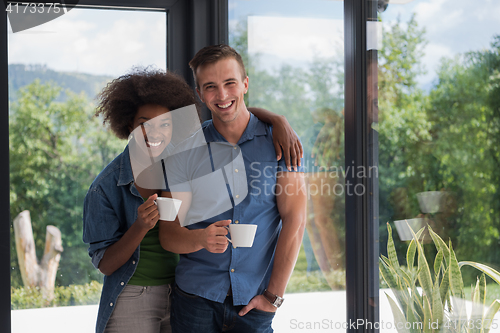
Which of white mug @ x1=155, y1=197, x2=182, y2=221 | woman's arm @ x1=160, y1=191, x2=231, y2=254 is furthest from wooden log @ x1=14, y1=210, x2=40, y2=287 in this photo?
white mug @ x1=155, y1=197, x2=182, y2=221

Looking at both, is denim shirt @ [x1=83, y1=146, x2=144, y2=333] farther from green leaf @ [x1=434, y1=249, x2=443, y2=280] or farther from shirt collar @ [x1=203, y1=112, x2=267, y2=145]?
green leaf @ [x1=434, y1=249, x2=443, y2=280]

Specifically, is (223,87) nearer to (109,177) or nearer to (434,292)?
(109,177)

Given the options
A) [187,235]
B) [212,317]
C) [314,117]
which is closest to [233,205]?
[187,235]

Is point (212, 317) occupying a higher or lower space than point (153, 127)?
lower

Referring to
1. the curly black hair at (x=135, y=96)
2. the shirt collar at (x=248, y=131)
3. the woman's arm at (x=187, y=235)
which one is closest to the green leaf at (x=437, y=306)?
the woman's arm at (x=187, y=235)

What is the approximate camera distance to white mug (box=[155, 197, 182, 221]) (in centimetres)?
124

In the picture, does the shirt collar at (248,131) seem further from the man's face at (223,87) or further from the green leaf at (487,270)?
the green leaf at (487,270)

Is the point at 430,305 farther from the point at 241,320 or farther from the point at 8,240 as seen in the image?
the point at 8,240

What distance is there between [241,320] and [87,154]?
1352mm

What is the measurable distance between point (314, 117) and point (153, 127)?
0.65 m

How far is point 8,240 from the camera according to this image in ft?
6.88

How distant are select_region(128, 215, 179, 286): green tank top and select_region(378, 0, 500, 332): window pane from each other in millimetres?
795

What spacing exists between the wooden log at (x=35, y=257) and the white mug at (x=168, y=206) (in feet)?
4.01

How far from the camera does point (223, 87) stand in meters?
1.39
